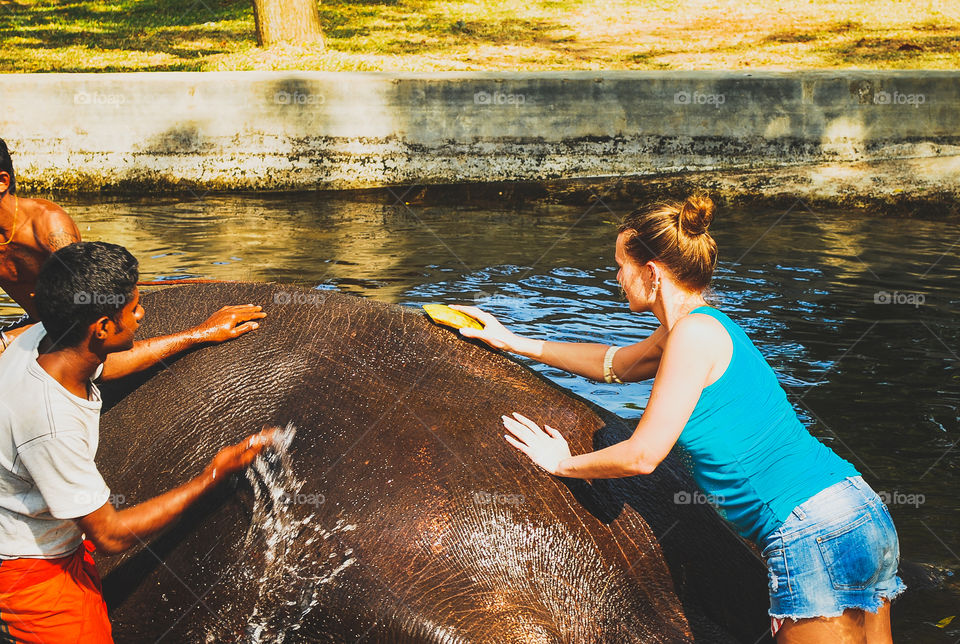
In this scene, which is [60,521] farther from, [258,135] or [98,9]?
[98,9]

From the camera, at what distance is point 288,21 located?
14.9 m

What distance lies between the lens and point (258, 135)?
11.5 meters

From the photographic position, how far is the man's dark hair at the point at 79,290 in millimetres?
2674

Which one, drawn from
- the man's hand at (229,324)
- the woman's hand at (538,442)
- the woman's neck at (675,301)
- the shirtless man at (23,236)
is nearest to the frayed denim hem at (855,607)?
the woman's hand at (538,442)

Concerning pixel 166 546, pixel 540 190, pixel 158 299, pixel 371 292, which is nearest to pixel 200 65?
pixel 540 190

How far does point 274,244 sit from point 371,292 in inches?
78.0

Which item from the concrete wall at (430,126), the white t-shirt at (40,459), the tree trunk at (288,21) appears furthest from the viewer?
the tree trunk at (288,21)

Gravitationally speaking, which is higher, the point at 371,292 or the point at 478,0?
the point at 478,0

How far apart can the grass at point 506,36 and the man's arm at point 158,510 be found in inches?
454

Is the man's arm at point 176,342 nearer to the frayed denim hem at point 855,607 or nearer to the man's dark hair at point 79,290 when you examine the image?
the man's dark hair at point 79,290

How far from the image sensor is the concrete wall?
10.9m

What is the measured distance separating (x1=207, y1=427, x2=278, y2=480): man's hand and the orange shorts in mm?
470

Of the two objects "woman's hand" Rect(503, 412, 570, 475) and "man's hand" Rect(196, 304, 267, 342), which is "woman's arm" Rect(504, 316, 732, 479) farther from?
"man's hand" Rect(196, 304, 267, 342)

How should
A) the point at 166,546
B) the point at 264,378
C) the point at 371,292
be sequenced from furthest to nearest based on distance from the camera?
1. the point at 371,292
2. the point at 264,378
3. the point at 166,546
